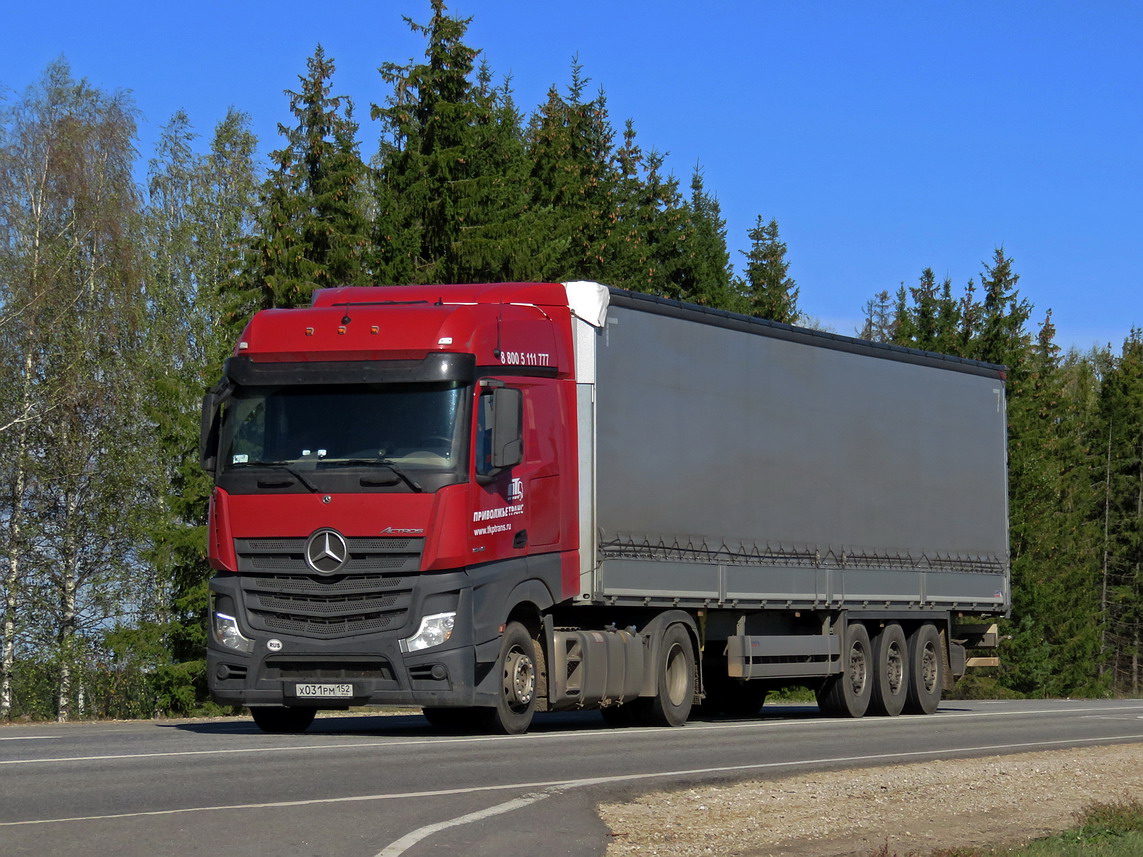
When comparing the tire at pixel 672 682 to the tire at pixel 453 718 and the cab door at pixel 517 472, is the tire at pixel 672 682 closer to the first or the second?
the tire at pixel 453 718

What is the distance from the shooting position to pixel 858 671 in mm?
21969

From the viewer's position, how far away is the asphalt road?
27.4 ft

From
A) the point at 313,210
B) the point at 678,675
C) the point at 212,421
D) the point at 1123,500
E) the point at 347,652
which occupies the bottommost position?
the point at 678,675

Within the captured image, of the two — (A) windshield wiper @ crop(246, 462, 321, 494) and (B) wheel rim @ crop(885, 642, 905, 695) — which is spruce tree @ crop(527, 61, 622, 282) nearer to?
(B) wheel rim @ crop(885, 642, 905, 695)

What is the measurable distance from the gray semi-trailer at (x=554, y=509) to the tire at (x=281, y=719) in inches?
1.1

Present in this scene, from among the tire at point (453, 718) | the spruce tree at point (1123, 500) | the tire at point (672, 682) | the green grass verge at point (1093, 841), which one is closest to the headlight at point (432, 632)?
the tire at point (453, 718)

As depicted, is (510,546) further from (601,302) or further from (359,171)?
(359,171)

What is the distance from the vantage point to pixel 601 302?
55.5ft

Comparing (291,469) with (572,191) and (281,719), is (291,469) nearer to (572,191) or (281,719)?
(281,719)

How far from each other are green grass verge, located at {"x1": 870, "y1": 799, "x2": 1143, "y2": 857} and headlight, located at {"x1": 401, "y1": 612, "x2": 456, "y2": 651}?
5.60m

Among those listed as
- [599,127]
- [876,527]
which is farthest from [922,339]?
[876,527]

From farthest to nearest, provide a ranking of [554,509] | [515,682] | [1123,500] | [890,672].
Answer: [1123,500] → [890,672] → [554,509] → [515,682]

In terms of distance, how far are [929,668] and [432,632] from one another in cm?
1116

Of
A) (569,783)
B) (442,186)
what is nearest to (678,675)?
(569,783)
